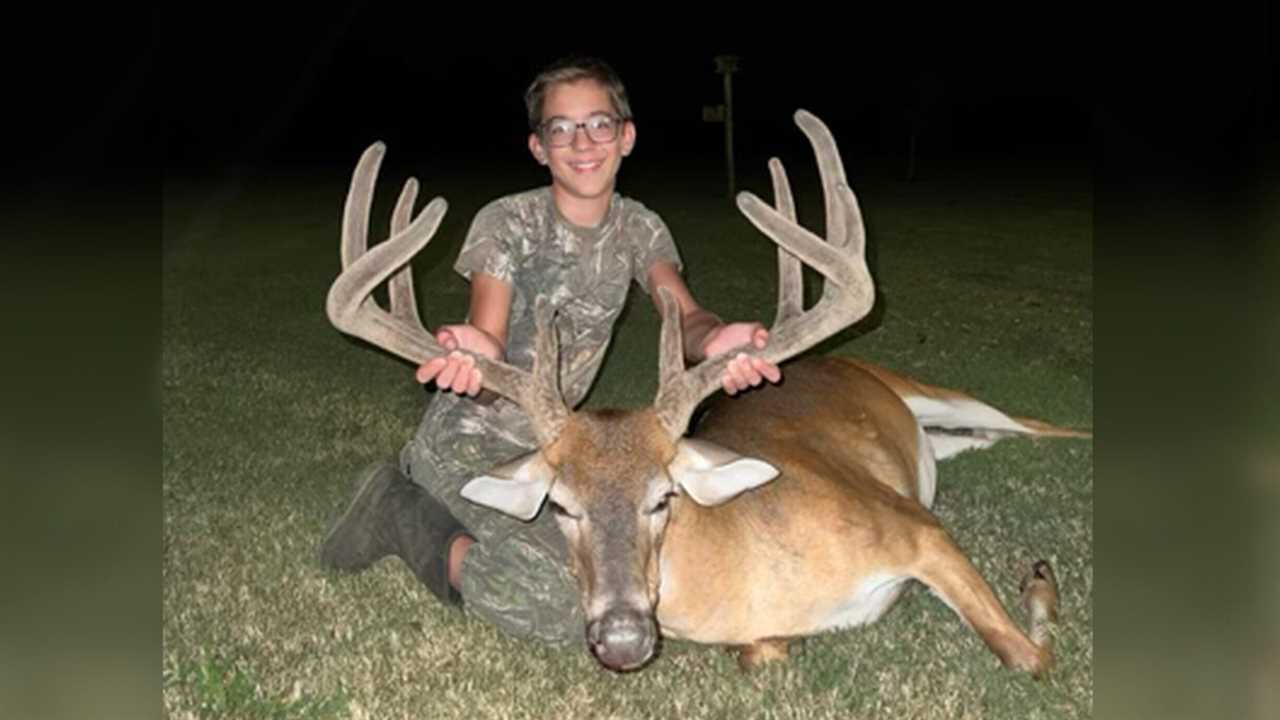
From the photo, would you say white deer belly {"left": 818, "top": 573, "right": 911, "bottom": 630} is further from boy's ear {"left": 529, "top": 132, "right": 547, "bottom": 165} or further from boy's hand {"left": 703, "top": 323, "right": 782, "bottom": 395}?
boy's ear {"left": 529, "top": 132, "right": 547, "bottom": 165}

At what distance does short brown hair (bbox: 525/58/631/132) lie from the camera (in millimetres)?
4133

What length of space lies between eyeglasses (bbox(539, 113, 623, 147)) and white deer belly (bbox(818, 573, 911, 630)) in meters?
1.51

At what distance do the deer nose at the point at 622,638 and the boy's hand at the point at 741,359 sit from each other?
0.73 m

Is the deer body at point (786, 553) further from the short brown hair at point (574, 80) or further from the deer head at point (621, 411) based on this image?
the short brown hair at point (574, 80)

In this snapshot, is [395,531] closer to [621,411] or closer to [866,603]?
[621,411]

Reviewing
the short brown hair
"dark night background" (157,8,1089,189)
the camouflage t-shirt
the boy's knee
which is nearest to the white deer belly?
the boy's knee

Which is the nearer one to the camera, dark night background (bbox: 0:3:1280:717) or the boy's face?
dark night background (bbox: 0:3:1280:717)

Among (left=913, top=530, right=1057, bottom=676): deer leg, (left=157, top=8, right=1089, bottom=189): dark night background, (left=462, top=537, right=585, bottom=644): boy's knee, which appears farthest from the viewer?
(left=157, top=8, right=1089, bottom=189): dark night background

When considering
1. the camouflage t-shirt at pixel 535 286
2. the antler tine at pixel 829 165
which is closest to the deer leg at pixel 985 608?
the antler tine at pixel 829 165

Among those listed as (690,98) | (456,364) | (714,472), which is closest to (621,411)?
(714,472)
